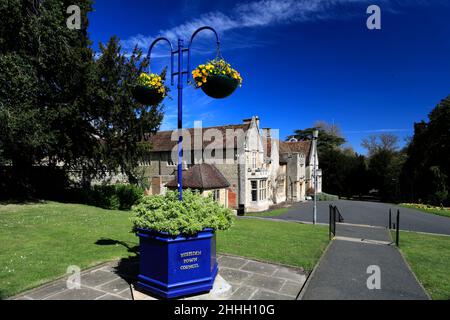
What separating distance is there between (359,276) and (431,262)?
13.1 ft

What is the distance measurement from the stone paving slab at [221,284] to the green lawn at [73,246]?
517mm

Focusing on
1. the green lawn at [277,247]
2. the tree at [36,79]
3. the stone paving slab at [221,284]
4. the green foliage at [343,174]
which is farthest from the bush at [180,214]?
the green foliage at [343,174]

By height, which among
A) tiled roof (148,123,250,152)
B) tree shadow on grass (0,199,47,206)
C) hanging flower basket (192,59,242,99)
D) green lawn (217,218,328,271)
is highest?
tiled roof (148,123,250,152)

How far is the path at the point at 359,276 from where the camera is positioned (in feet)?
21.2

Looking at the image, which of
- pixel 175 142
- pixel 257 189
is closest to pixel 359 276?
pixel 257 189

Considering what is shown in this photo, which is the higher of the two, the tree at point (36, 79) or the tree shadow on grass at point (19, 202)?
the tree at point (36, 79)

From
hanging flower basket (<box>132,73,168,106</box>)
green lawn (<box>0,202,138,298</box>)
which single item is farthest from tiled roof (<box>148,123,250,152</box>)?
hanging flower basket (<box>132,73,168,106</box>)

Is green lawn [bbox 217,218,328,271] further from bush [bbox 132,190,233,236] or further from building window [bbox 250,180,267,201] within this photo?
building window [bbox 250,180,267,201]

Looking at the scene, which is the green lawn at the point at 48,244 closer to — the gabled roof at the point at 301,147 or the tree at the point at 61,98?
the tree at the point at 61,98

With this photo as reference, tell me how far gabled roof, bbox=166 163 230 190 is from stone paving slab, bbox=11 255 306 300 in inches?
734

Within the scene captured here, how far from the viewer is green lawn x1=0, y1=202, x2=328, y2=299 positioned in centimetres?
685
